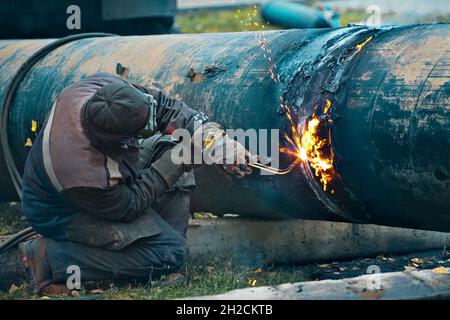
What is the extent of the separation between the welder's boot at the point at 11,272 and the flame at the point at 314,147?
63.2 inches

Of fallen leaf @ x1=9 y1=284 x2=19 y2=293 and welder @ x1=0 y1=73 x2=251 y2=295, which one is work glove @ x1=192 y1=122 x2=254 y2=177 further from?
fallen leaf @ x1=9 y1=284 x2=19 y2=293

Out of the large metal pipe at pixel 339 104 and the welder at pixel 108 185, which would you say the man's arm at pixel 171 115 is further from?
the large metal pipe at pixel 339 104

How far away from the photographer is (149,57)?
5.72 meters

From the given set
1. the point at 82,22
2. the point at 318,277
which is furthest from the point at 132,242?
the point at 82,22

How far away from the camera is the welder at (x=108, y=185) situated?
4.33m

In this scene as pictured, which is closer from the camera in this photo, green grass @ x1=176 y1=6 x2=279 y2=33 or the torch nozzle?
the torch nozzle

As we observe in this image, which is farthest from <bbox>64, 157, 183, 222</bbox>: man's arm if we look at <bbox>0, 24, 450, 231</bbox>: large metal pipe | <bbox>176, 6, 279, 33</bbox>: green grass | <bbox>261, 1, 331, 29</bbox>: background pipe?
<bbox>176, 6, 279, 33</bbox>: green grass

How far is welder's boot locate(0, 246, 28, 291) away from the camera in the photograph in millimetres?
4938

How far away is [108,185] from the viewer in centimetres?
434

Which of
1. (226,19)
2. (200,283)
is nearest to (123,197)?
(200,283)

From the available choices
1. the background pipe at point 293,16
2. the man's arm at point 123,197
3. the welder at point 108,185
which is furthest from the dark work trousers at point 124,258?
the background pipe at point 293,16

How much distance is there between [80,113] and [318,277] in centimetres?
173

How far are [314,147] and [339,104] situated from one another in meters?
0.27
